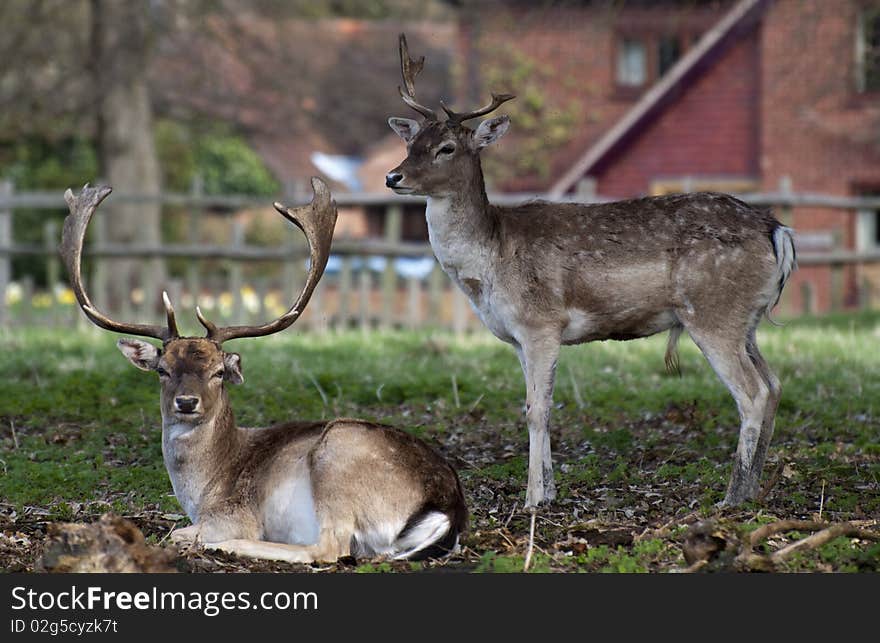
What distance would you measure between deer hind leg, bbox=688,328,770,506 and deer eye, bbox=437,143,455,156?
173 cm

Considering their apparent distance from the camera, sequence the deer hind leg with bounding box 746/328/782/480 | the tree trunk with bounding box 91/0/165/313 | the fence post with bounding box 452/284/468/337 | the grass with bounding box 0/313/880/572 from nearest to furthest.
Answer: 1. the grass with bounding box 0/313/880/572
2. the deer hind leg with bounding box 746/328/782/480
3. the fence post with bounding box 452/284/468/337
4. the tree trunk with bounding box 91/0/165/313

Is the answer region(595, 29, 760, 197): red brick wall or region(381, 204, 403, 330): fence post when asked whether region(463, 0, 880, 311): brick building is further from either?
region(381, 204, 403, 330): fence post

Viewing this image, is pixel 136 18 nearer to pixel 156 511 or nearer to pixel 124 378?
pixel 124 378

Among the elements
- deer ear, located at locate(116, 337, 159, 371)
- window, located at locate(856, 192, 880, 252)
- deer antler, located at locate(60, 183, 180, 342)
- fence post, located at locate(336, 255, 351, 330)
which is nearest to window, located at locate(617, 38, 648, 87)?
window, located at locate(856, 192, 880, 252)

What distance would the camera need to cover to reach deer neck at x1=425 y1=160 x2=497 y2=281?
8125 mm

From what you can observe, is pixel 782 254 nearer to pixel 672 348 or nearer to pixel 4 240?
pixel 672 348

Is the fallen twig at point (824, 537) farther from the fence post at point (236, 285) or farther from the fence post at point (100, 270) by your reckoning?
the fence post at point (100, 270)

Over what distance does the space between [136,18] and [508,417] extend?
43.6ft

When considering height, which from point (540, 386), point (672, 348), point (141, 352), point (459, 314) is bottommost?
point (459, 314)

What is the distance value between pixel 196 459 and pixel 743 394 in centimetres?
297

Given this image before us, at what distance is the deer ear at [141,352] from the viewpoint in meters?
6.93

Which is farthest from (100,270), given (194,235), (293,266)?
(293,266)

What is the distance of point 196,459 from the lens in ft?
22.9

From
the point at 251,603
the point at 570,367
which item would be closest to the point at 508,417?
the point at 570,367
